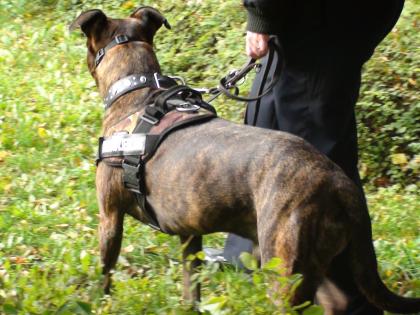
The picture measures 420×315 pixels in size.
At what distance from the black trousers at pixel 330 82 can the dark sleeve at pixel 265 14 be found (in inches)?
4.5

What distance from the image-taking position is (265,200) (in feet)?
11.9

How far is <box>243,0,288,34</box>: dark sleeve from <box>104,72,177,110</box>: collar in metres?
0.82

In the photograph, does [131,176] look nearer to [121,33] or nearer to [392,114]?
[121,33]

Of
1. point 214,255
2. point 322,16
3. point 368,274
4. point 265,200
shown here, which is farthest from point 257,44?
point 214,255

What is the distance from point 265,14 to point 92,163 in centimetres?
316

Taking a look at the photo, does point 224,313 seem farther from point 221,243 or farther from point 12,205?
point 12,205

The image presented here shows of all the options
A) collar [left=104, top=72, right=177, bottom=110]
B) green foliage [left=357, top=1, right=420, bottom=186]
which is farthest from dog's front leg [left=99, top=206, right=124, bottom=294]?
green foliage [left=357, top=1, right=420, bottom=186]

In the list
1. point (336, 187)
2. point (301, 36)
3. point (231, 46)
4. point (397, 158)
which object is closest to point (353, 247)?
point (336, 187)

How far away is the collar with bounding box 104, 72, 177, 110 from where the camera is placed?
4.82 metres

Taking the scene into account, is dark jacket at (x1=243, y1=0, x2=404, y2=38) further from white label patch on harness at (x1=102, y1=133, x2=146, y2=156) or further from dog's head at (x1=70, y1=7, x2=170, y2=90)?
dog's head at (x1=70, y1=7, x2=170, y2=90)

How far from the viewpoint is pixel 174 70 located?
8633 millimetres

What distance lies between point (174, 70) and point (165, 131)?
4.38 meters

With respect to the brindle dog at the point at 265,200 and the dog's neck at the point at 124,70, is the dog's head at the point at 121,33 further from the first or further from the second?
the brindle dog at the point at 265,200

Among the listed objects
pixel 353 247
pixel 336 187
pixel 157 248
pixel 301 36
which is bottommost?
pixel 157 248
